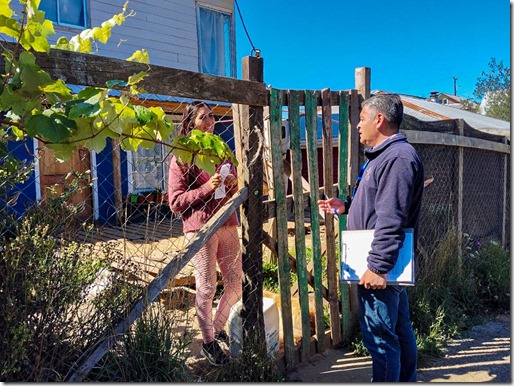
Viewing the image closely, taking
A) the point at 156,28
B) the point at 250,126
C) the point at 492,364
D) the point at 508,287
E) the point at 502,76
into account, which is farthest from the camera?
the point at 502,76

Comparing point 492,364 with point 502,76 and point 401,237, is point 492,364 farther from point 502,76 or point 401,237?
point 502,76

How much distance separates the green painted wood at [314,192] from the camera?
3650mm

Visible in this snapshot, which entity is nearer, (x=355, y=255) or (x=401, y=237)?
(x=401, y=237)

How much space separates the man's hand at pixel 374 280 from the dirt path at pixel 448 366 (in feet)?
3.85

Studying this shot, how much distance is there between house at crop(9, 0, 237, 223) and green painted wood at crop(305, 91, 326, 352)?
4.75 metres

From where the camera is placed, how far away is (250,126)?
3170mm

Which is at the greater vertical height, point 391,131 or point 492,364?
point 391,131

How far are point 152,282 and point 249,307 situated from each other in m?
0.82

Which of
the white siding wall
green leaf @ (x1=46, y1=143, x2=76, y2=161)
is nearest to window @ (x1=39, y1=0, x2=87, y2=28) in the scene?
the white siding wall

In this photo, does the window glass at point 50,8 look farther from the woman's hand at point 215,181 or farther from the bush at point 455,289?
the bush at point 455,289

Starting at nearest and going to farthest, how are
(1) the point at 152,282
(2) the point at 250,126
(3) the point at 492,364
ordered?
(1) the point at 152,282, (2) the point at 250,126, (3) the point at 492,364

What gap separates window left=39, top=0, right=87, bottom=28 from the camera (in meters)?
8.59


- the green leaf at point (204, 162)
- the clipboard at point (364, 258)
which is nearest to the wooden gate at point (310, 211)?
the clipboard at point (364, 258)

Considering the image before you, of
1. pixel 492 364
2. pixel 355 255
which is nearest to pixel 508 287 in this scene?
pixel 492 364
